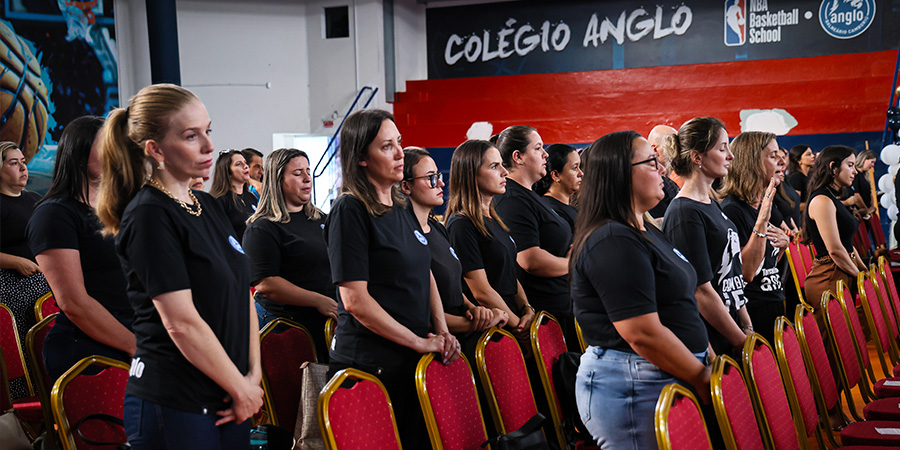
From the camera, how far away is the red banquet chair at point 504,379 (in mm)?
2441

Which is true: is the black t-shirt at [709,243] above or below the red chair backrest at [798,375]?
above

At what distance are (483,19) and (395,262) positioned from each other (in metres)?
11.5

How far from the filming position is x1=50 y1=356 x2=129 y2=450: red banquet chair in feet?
6.41

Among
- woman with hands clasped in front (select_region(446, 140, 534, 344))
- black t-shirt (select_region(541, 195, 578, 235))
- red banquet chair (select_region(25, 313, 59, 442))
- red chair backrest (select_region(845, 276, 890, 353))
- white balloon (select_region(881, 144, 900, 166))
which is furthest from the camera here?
white balloon (select_region(881, 144, 900, 166))

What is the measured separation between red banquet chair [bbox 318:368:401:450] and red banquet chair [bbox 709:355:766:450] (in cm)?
85

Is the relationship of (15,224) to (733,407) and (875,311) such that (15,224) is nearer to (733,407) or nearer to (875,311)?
(733,407)

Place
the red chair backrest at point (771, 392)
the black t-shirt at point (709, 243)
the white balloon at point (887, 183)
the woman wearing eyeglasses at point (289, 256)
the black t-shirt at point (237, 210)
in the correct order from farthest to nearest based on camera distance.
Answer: the white balloon at point (887, 183) < the black t-shirt at point (237, 210) < the woman wearing eyeglasses at point (289, 256) < the black t-shirt at point (709, 243) < the red chair backrest at point (771, 392)

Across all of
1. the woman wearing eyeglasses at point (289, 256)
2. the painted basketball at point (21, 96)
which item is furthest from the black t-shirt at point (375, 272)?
the painted basketball at point (21, 96)

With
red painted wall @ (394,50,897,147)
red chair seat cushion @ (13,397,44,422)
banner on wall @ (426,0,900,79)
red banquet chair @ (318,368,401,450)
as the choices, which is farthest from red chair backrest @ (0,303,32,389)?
banner on wall @ (426,0,900,79)

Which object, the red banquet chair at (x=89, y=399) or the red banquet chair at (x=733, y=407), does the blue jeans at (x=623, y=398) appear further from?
the red banquet chair at (x=89, y=399)

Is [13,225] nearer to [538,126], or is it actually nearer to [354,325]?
[354,325]

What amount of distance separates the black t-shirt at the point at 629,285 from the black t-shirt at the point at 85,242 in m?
1.38

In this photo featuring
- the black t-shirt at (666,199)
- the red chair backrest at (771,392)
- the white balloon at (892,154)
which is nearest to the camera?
the red chair backrest at (771,392)

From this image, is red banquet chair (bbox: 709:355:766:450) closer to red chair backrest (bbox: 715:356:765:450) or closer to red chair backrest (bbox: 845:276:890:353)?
red chair backrest (bbox: 715:356:765:450)
